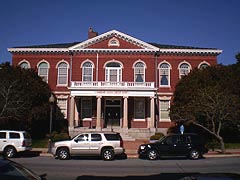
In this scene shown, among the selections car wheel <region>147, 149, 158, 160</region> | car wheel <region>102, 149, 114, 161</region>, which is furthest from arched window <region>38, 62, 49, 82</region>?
car wheel <region>147, 149, 158, 160</region>

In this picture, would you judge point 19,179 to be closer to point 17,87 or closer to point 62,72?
point 17,87

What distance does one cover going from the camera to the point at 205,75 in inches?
1249

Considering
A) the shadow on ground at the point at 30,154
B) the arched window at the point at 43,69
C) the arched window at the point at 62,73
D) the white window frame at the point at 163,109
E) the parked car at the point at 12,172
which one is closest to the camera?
the parked car at the point at 12,172

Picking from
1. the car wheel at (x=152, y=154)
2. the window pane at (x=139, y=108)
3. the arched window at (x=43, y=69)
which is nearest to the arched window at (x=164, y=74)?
the window pane at (x=139, y=108)

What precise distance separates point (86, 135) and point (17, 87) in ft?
43.6

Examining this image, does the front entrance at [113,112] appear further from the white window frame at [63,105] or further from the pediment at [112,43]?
the pediment at [112,43]

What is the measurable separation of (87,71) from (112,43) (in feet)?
16.0

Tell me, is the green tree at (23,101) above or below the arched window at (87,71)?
below

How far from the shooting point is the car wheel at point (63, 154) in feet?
62.6

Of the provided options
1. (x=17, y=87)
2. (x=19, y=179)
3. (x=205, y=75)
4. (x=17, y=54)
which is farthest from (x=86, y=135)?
(x=17, y=54)

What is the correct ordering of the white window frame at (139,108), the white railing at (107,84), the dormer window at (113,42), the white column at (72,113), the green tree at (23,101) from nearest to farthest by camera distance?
the green tree at (23,101) < the white column at (72,113) < the white railing at (107,84) < the white window frame at (139,108) < the dormer window at (113,42)

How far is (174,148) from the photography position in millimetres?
19656

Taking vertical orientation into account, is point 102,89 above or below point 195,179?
above

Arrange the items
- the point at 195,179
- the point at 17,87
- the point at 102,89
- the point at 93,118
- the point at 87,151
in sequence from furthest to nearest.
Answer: the point at 93,118
the point at 102,89
the point at 17,87
the point at 87,151
the point at 195,179
